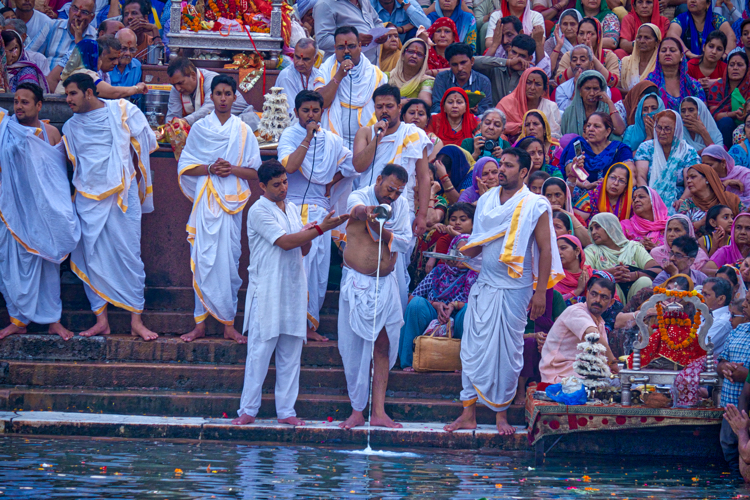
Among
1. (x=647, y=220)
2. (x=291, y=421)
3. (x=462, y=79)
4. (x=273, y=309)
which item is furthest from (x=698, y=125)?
(x=291, y=421)

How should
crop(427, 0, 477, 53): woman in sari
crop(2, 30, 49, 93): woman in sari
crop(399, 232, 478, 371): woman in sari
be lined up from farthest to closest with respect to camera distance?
crop(427, 0, 477, 53): woman in sari
crop(2, 30, 49, 93): woman in sari
crop(399, 232, 478, 371): woman in sari

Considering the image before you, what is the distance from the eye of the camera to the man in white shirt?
860 centimetres

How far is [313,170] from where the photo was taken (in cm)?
802

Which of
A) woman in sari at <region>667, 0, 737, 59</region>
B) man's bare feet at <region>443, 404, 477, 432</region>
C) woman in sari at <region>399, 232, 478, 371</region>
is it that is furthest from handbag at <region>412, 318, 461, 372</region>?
woman in sari at <region>667, 0, 737, 59</region>

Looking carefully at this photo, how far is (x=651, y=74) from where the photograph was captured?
10.8m

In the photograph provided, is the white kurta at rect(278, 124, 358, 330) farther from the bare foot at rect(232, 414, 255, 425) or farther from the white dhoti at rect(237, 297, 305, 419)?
the bare foot at rect(232, 414, 255, 425)

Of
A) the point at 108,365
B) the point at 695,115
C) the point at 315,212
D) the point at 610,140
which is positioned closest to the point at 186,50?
the point at 315,212

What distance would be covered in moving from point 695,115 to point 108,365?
6734 millimetres

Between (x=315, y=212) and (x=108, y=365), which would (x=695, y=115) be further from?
(x=108, y=365)

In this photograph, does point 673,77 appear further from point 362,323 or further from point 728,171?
point 362,323

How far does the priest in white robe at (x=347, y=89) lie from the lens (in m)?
8.83

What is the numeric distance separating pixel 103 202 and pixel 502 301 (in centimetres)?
363

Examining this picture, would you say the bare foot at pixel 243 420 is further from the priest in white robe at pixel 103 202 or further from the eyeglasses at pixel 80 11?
the eyeglasses at pixel 80 11

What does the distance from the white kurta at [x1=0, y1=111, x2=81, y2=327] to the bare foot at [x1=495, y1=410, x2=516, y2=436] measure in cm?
392
